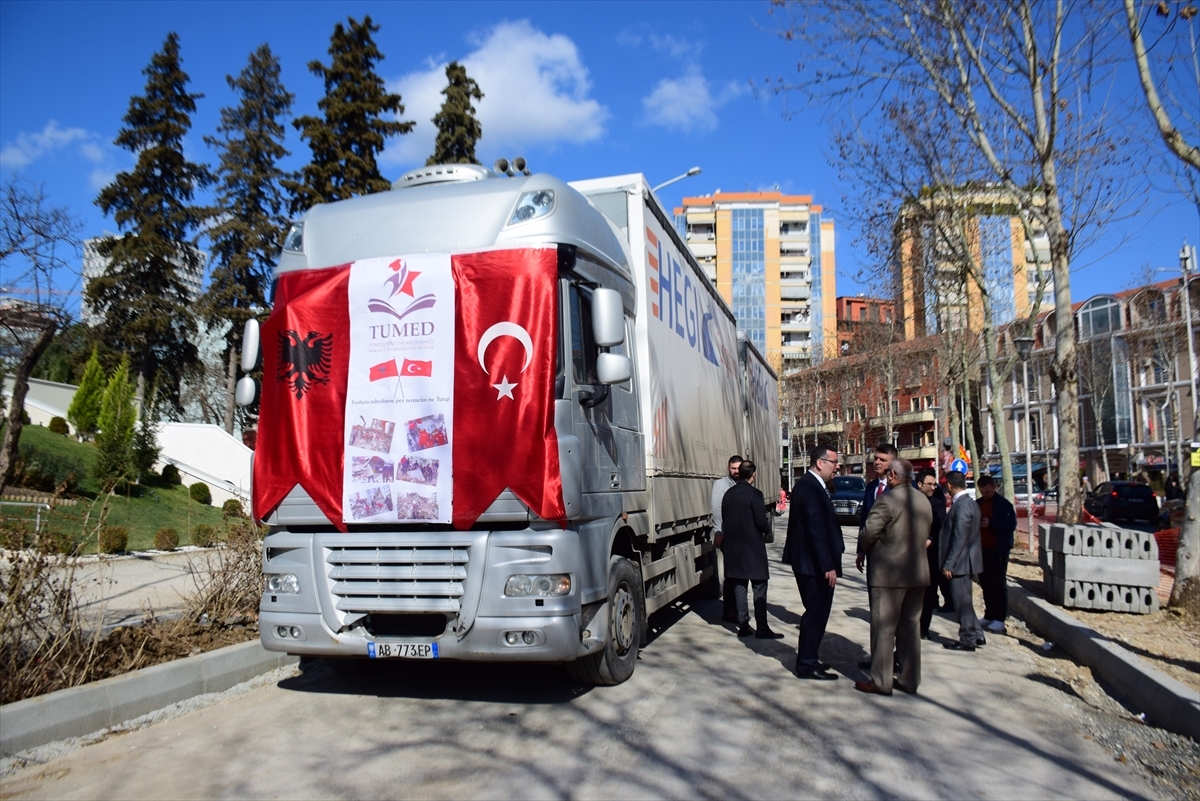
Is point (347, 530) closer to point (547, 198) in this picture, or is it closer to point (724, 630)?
point (547, 198)

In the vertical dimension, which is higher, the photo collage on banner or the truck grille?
the photo collage on banner

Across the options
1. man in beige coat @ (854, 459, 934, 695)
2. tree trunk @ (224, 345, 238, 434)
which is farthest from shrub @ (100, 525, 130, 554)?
tree trunk @ (224, 345, 238, 434)

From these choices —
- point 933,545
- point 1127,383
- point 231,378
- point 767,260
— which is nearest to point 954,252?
point 933,545

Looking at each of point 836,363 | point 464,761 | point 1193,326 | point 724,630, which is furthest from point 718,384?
point 836,363

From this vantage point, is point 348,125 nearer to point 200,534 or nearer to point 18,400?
point 200,534

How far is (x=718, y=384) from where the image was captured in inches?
467

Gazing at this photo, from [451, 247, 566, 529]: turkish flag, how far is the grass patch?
12.8 metres

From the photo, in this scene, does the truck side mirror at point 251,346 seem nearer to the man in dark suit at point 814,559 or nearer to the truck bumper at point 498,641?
the truck bumper at point 498,641

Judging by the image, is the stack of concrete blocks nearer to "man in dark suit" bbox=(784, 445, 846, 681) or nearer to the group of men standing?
the group of men standing

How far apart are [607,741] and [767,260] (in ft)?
289

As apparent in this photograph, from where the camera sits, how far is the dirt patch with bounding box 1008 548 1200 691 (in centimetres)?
723

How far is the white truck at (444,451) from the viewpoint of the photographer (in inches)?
227

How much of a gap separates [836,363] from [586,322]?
178ft

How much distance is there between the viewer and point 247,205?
116ft
